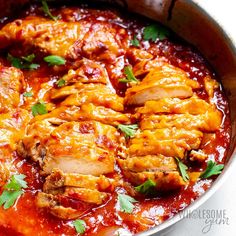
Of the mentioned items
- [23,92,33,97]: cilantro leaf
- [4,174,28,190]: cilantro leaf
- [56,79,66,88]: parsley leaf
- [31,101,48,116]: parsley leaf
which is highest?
[56,79,66,88]: parsley leaf

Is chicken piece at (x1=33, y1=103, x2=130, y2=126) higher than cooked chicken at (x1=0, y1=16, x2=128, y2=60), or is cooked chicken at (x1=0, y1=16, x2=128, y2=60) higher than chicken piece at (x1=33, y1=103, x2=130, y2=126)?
cooked chicken at (x1=0, y1=16, x2=128, y2=60)

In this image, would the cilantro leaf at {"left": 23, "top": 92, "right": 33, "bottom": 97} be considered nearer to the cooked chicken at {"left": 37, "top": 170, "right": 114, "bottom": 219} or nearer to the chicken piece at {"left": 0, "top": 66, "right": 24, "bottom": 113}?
the chicken piece at {"left": 0, "top": 66, "right": 24, "bottom": 113}

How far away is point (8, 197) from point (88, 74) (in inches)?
42.4

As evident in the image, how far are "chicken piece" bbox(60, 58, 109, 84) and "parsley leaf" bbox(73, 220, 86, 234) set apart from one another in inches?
42.1

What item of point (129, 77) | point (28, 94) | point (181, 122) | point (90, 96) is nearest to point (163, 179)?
point (181, 122)

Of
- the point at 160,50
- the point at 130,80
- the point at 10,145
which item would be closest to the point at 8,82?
the point at 10,145

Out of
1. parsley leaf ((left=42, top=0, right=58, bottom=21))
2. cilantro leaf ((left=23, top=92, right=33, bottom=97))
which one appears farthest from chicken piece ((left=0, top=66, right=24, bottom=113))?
parsley leaf ((left=42, top=0, right=58, bottom=21))

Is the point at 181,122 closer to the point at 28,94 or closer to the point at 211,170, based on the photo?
the point at 211,170

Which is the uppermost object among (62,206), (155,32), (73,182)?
(155,32)

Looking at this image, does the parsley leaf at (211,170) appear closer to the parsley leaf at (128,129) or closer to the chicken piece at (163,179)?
the chicken piece at (163,179)

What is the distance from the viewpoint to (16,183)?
3459mm

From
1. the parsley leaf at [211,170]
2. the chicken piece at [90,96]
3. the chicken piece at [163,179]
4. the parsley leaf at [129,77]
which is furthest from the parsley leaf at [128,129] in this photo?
the parsley leaf at [211,170]

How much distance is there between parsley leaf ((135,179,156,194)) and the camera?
339 cm

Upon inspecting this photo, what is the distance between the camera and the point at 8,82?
3.93 meters
